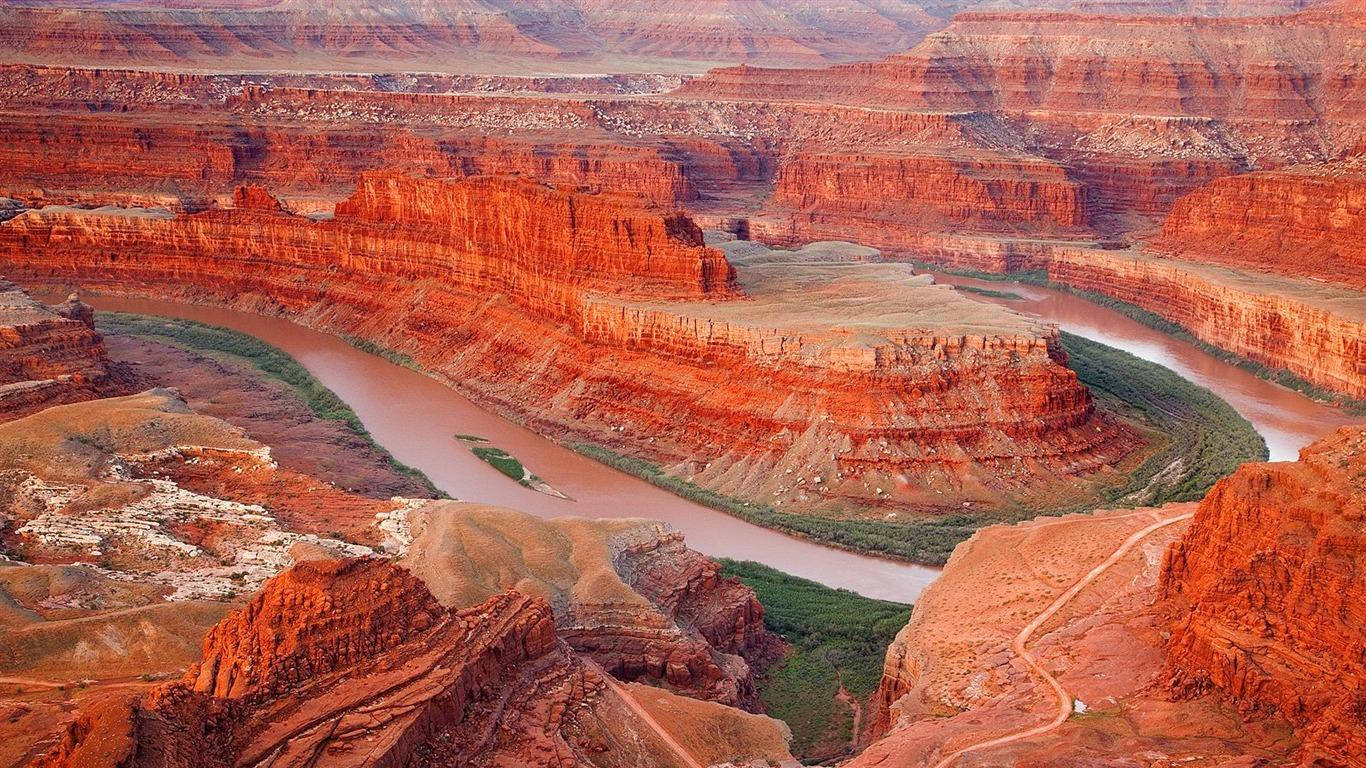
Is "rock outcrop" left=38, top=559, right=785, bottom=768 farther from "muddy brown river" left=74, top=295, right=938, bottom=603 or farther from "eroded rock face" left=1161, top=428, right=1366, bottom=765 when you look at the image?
"muddy brown river" left=74, top=295, right=938, bottom=603

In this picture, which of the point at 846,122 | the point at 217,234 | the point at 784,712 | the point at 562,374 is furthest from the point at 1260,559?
the point at 846,122

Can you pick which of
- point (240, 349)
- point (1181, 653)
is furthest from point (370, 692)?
point (240, 349)

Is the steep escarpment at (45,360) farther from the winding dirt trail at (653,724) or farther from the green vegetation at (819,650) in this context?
the winding dirt trail at (653,724)

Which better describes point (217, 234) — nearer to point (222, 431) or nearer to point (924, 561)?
point (222, 431)

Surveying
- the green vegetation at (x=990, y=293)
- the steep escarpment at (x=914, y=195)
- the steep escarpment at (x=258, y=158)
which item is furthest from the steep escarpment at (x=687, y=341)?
the steep escarpment at (x=914, y=195)

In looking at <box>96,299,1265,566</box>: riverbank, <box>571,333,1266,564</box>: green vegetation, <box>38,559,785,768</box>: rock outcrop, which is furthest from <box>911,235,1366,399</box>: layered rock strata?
<box>38,559,785,768</box>: rock outcrop
